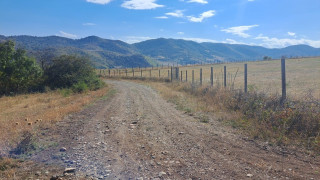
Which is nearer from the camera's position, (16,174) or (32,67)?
(16,174)

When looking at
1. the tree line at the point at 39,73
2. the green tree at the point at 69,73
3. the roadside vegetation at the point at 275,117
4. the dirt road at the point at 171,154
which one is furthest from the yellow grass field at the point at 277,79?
the tree line at the point at 39,73

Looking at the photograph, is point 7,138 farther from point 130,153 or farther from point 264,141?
point 264,141

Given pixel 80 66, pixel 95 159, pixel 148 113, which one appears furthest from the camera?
pixel 80 66

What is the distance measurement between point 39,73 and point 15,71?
2271mm

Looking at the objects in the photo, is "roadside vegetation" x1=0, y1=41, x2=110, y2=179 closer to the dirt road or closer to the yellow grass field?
the dirt road

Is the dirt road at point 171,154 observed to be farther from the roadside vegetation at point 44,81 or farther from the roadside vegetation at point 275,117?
the roadside vegetation at point 44,81

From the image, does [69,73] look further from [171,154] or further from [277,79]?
[277,79]

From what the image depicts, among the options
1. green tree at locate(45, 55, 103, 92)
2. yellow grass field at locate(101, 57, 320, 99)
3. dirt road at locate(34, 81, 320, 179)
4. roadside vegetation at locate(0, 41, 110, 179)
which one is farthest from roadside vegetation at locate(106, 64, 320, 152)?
green tree at locate(45, 55, 103, 92)

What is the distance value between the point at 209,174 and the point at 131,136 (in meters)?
3.13

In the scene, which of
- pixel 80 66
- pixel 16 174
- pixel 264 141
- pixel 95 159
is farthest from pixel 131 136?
pixel 80 66

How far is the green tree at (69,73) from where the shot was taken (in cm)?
2364

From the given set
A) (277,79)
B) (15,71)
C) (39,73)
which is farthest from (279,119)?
(39,73)

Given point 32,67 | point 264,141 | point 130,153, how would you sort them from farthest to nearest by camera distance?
point 32,67 < point 264,141 < point 130,153

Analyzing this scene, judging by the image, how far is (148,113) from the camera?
10742 millimetres
